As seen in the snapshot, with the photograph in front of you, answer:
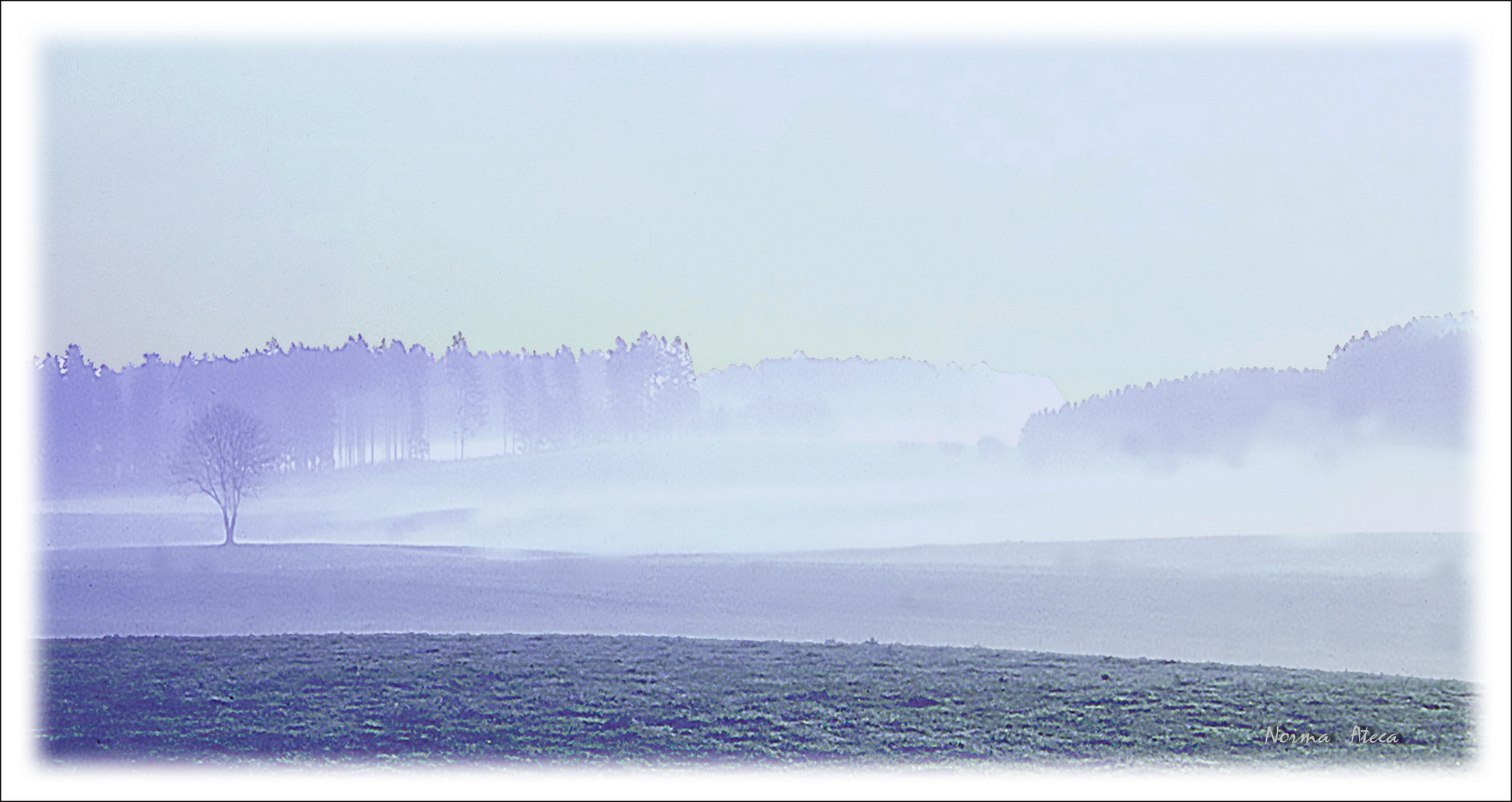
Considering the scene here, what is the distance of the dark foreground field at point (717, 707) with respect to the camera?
6.21m

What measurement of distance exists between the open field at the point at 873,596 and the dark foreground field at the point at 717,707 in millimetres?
677

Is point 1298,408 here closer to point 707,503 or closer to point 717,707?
point 707,503

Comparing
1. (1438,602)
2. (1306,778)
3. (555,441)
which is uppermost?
(555,441)

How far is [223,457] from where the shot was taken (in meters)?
8.70

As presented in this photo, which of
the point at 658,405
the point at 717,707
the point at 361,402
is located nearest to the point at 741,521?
the point at 658,405

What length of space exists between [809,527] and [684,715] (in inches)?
109

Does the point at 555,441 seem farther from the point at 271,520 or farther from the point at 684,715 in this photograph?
the point at 684,715

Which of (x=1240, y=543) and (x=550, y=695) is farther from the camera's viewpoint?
(x=1240, y=543)

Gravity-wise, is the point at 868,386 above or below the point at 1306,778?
above

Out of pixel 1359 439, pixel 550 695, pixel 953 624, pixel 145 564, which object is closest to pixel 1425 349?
pixel 1359 439

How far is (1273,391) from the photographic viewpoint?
852 centimetres

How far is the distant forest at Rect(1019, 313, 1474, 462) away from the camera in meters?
8.14

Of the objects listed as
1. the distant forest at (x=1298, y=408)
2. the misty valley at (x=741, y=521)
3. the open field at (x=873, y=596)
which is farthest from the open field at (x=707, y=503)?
the distant forest at (x=1298, y=408)

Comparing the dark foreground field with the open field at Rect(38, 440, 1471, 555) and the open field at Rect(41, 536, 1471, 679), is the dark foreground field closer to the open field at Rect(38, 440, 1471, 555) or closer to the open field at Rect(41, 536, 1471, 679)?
the open field at Rect(41, 536, 1471, 679)
